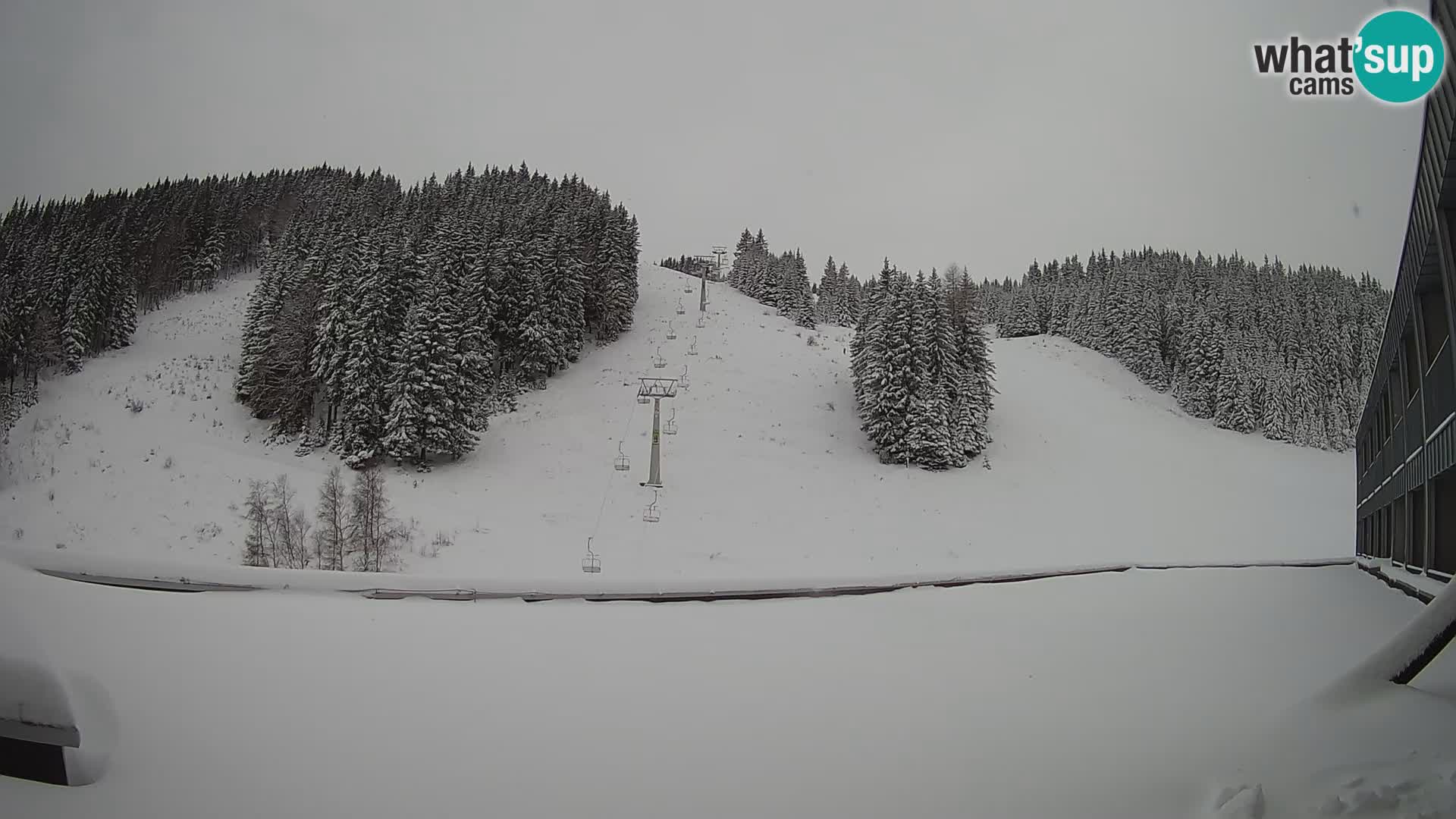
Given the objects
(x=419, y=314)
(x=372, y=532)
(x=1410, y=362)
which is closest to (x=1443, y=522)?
(x=1410, y=362)

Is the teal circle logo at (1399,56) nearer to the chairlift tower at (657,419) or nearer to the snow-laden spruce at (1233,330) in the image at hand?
the chairlift tower at (657,419)

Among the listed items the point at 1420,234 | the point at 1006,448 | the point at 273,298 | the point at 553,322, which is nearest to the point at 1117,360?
the point at 1006,448

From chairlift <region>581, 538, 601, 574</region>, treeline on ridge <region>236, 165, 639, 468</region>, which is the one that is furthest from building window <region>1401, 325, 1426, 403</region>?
treeline on ridge <region>236, 165, 639, 468</region>

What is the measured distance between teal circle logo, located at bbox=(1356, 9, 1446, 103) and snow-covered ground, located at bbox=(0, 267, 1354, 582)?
690 cm

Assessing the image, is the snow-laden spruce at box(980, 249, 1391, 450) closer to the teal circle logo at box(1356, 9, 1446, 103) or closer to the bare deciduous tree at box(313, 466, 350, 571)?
the teal circle logo at box(1356, 9, 1446, 103)

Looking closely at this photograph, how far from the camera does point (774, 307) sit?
73625 mm

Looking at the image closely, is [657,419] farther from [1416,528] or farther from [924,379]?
[1416,528]

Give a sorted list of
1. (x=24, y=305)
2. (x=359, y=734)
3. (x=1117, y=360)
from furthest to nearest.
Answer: (x=1117, y=360) < (x=24, y=305) < (x=359, y=734)

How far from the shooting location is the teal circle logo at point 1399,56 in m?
5.47

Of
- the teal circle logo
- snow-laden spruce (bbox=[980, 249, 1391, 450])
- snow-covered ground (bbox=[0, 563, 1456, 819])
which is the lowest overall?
snow-covered ground (bbox=[0, 563, 1456, 819])

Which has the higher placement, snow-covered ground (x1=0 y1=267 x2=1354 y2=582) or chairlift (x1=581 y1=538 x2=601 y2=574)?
snow-covered ground (x1=0 y1=267 x2=1354 y2=582)

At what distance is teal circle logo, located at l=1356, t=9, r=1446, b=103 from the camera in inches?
215

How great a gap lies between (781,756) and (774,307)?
7201 cm

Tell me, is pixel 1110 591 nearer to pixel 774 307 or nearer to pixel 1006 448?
pixel 1006 448
